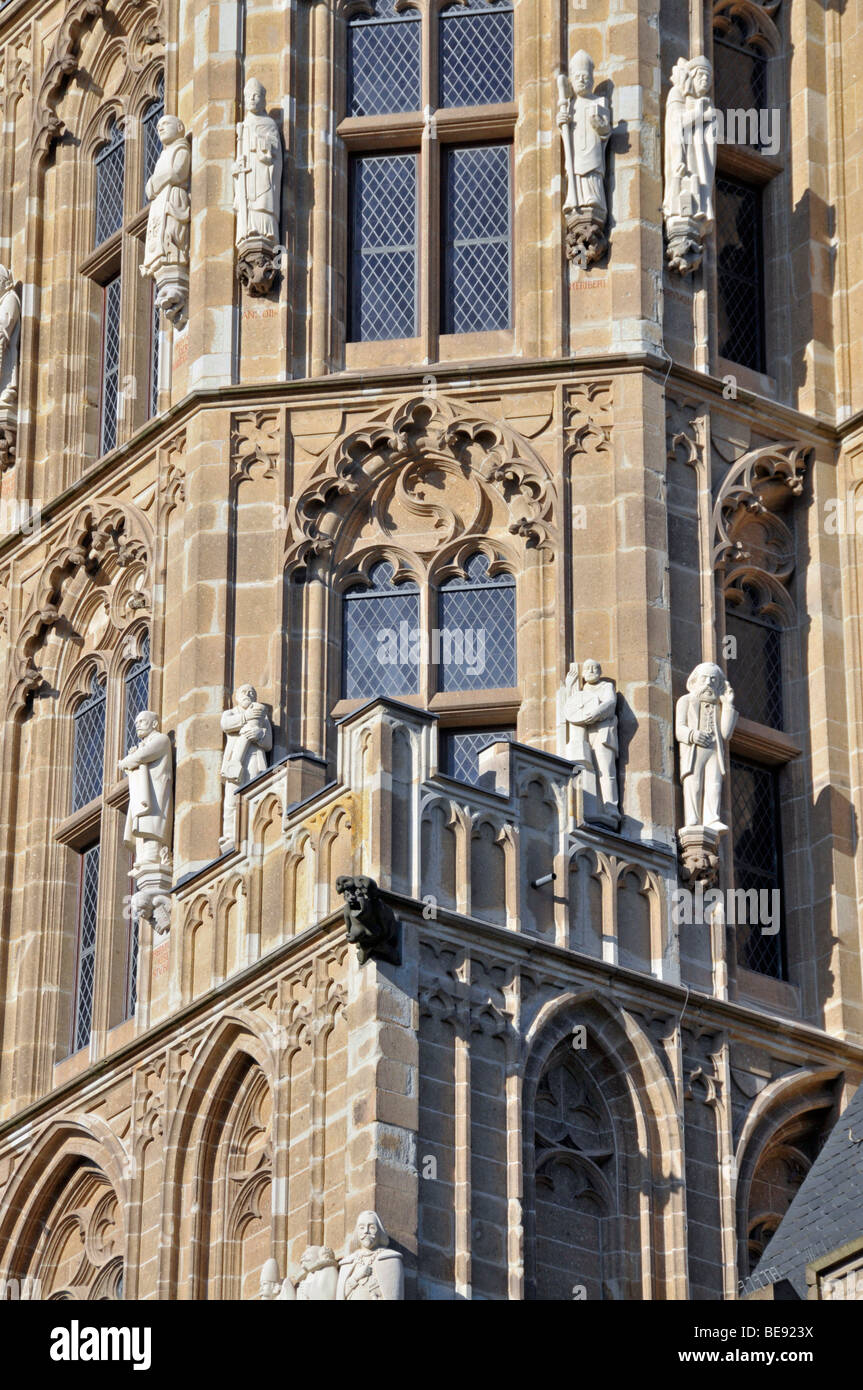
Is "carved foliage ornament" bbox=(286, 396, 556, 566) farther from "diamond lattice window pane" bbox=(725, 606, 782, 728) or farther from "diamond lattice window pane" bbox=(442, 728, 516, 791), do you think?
"diamond lattice window pane" bbox=(725, 606, 782, 728)

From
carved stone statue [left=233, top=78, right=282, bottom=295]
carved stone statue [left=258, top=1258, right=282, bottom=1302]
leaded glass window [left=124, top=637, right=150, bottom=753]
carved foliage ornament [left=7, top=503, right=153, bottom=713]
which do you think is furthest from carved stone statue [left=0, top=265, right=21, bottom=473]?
carved stone statue [left=258, top=1258, right=282, bottom=1302]

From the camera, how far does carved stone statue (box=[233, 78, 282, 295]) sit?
39.3 meters

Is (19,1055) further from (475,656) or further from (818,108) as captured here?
(818,108)

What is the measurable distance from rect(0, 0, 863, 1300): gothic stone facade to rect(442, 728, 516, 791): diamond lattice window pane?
0.11 meters

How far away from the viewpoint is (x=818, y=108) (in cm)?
4128

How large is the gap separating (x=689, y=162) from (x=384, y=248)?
253 centimetres

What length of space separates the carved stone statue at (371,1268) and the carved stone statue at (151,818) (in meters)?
4.68

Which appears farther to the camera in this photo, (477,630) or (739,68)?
(739,68)

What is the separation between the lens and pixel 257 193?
39.5 metres

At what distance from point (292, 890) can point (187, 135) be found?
25.1ft

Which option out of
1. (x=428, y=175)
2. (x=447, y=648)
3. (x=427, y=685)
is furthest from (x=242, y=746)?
(x=428, y=175)

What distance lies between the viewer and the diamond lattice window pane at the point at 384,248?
39625 millimetres

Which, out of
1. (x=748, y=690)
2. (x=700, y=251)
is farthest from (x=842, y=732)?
(x=700, y=251)

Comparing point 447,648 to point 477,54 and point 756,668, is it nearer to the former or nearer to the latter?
point 756,668
